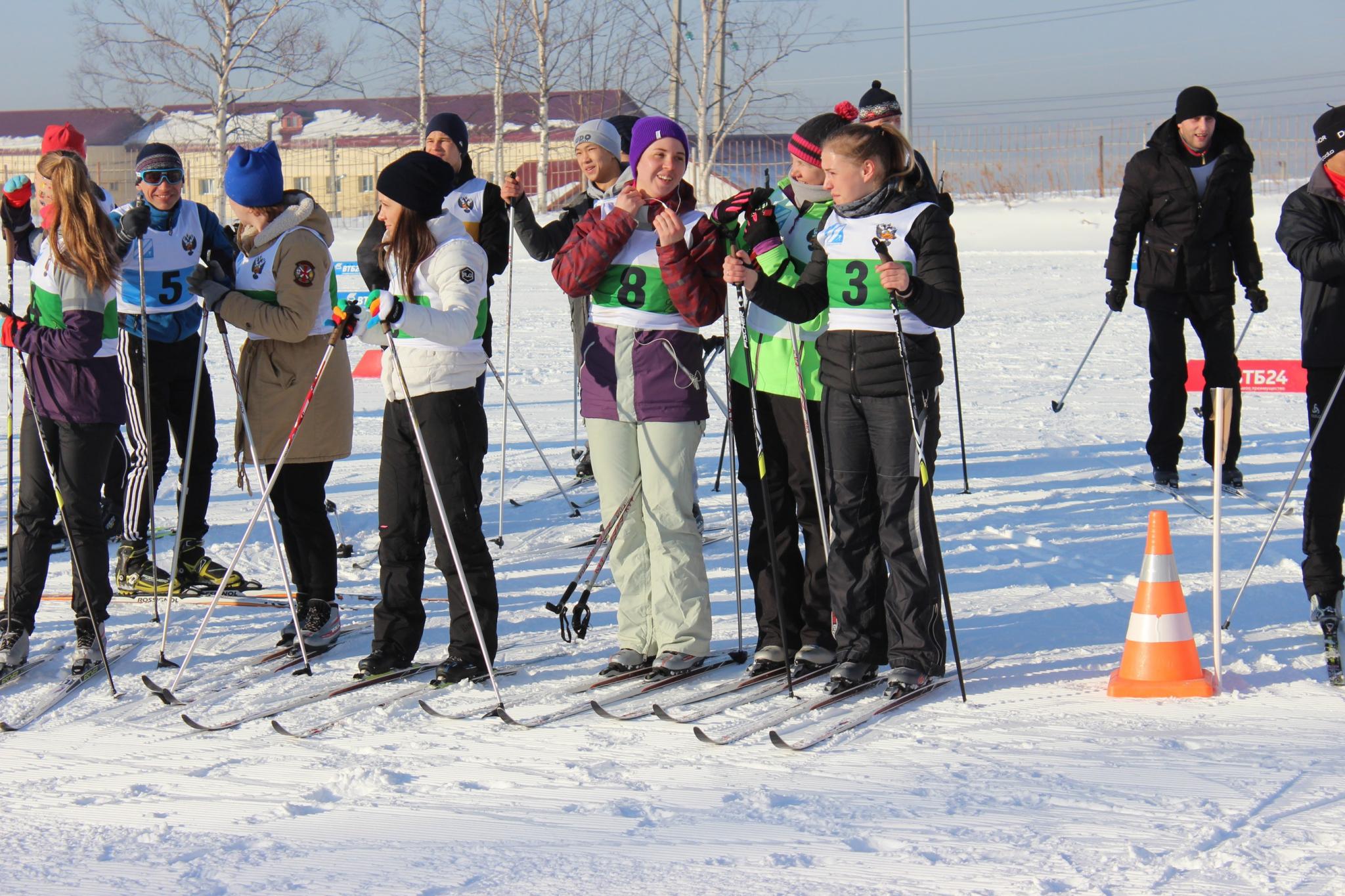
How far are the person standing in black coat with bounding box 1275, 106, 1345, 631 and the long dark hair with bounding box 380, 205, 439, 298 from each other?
295 cm

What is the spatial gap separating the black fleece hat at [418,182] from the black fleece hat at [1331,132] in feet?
9.66

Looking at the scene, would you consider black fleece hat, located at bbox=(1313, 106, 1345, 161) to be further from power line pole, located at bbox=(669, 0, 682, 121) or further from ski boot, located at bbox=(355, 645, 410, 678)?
power line pole, located at bbox=(669, 0, 682, 121)

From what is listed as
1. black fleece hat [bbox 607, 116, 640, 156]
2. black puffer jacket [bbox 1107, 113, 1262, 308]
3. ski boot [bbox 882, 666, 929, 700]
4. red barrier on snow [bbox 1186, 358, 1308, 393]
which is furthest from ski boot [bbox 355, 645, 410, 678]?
red barrier on snow [bbox 1186, 358, 1308, 393]

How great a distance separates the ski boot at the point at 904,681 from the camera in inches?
161

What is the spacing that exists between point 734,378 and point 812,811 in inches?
68.9

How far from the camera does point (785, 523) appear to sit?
448 centimetres

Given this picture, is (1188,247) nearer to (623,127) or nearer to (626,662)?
(623,127)

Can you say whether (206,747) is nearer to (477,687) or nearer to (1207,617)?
(477,687)

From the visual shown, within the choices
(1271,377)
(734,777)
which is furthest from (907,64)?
(734,777)

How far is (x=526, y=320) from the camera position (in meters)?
14.2

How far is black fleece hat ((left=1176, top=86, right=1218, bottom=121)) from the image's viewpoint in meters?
6.75

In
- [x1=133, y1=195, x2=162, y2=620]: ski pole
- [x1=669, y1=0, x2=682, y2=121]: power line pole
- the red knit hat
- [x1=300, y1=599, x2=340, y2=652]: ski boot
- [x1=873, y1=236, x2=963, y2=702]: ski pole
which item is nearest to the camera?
[x1=873, y1=236, x2=963, y2=702]: ski pole

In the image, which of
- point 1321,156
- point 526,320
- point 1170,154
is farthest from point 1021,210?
point 1321,156

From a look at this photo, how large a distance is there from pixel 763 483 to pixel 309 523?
1.76m
